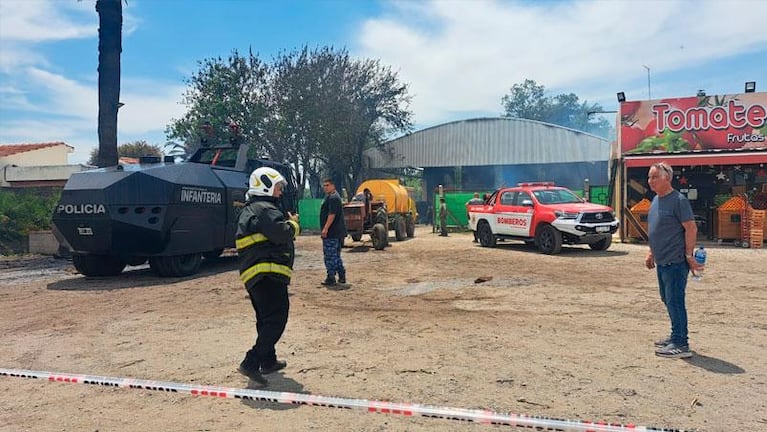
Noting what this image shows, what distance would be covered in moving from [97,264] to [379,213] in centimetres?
863

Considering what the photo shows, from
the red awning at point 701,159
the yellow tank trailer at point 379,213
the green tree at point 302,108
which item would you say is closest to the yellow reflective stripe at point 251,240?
the yellow tank trailer at point 379,213

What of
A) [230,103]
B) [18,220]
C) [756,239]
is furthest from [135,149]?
[756,239]

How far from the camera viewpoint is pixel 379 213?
56.7ft

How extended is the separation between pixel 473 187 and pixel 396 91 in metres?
9.03

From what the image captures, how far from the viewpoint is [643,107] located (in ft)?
59.7

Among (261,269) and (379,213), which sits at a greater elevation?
(379,213)

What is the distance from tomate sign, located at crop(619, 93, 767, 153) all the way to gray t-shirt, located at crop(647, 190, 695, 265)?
14485 mm

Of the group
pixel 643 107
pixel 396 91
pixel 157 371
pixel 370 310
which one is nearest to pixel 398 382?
pixel 157 371

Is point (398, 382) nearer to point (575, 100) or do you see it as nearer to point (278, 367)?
point (278, 367)

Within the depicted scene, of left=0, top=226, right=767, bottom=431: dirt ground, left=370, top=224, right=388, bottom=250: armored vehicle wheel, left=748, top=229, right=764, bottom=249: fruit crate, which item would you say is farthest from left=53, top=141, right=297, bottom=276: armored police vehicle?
left=748, top=229, right=764, bottom=249: fruit crate

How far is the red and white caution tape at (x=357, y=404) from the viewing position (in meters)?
3.23

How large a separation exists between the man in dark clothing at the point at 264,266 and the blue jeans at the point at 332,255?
467 centimetres

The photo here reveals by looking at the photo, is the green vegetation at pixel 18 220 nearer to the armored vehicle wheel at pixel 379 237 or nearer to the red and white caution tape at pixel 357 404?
the armored vehicle wheel at pixel 379 237

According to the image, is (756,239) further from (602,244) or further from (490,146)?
(490,146)
